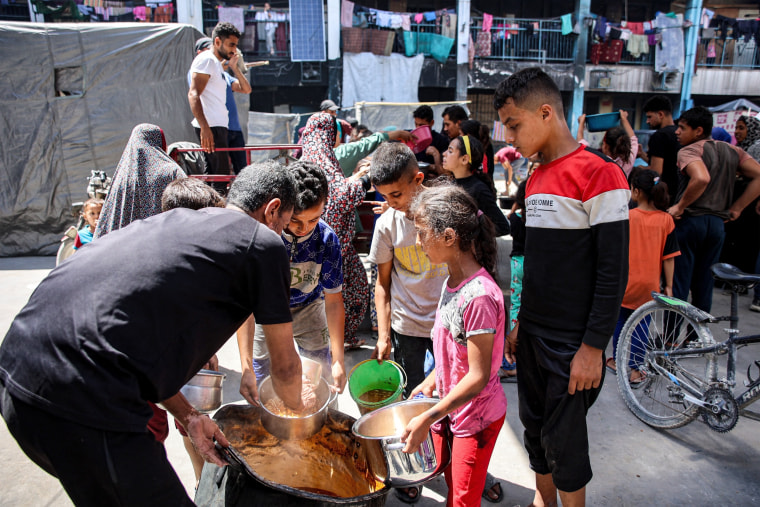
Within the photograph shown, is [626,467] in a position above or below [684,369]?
below

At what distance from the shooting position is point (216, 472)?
159 centimetres

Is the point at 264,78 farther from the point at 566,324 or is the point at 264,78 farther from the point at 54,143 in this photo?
the point at 566,324

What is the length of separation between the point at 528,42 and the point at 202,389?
62.0ft

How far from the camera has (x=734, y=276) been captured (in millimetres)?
2635

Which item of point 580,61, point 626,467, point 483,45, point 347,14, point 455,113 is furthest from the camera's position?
point 580,61

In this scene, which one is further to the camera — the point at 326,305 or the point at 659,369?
the point at 659,369

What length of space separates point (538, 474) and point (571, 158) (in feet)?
4.58

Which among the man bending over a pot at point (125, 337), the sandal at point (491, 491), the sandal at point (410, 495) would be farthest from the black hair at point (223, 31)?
the sandal at point (491, 491)

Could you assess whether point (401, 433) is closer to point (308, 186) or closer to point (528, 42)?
point (308, 186)

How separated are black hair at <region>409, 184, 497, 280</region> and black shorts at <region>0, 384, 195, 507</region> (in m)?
1.18

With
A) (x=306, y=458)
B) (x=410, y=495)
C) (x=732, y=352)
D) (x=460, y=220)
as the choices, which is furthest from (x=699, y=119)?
(x=306, y=458)

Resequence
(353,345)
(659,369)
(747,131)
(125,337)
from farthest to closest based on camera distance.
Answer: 1. (747,131)
2. (353,345)
3. (659,369)
4. (125,337)

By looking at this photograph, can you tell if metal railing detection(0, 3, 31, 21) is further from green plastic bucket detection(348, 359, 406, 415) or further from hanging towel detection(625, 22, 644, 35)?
hanging towel detection(625, 22, 644, 35)

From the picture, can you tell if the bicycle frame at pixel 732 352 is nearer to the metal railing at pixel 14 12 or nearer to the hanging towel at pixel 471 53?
the hanging towel at pixel 471 53
